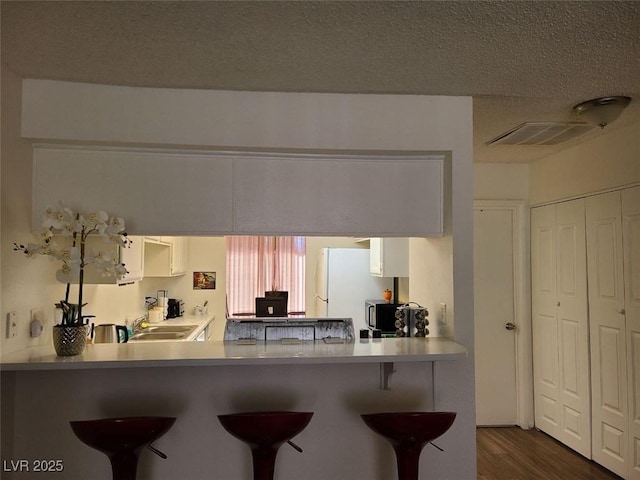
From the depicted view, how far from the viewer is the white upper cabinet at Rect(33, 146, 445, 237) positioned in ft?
7.92

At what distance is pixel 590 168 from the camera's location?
3561 mm

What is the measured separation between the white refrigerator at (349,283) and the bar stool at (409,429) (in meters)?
2.73

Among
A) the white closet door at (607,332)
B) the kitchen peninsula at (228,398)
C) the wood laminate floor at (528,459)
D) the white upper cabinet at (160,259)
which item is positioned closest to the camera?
the kitchen peninsula at (228,398)

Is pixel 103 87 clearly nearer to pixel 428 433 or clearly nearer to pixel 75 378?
pixel 75 378

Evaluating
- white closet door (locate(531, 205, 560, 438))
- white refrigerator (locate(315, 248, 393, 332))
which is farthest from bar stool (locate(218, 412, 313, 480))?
white closet door (locate(531, 205, 560, 438))

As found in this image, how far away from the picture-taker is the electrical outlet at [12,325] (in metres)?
2.15

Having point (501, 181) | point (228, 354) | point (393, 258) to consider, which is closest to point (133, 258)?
point (228, 354)

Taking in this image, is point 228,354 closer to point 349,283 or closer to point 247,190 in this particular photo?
point 247,190

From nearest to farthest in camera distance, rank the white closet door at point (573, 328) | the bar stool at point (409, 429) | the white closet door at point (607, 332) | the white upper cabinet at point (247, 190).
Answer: the bar stool at point (409, 429) < the white upper cabinet at point (247, 190) < the white closet door at point (607, 332) < the white closet door at point (573, 328)

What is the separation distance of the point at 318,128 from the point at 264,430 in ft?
4.94

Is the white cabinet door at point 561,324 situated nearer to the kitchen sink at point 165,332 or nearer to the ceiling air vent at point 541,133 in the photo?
the ceiling air vent at point 541,133

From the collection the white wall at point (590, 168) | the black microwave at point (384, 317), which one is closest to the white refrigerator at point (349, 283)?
the black microwave at point (384, 317)

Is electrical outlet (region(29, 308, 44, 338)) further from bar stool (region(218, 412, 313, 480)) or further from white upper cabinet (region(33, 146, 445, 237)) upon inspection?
bar stool (region(218, 412, 313, 480))

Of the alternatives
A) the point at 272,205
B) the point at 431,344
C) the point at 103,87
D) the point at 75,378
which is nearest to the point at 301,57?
the point at 272,205
